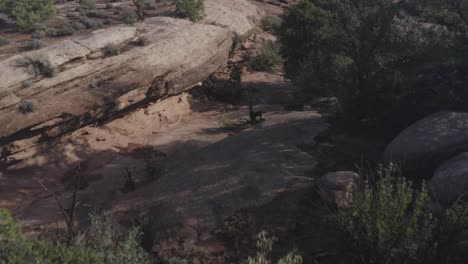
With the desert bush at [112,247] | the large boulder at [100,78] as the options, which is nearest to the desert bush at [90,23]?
the large boulder at [100,78]

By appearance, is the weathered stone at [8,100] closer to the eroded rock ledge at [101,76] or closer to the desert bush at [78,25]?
the eroded rock ledge at [101,76]

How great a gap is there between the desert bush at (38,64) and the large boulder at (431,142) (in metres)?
12.1

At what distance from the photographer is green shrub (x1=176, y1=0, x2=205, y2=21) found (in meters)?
21.0

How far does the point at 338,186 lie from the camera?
333 inches

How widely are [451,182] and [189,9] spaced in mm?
16723

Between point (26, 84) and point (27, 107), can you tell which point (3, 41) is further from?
point (27, 107)

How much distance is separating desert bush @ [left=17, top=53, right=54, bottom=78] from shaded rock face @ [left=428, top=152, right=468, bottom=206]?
13230 millimetres

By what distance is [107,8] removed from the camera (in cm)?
2309

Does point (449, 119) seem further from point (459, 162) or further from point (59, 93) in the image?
point (59, 93)

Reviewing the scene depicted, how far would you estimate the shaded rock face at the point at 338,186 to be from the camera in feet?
26.5

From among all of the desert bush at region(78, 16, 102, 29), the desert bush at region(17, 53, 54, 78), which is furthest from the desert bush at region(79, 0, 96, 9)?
the desert bush at region(17, 53, 54, 78)

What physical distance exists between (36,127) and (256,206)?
30.9 feet

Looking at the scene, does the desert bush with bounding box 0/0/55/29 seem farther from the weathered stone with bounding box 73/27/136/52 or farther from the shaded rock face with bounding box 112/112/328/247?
the shaded rock face with bounding box 112/112/328/247

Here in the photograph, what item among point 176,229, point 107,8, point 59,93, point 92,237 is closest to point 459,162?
point 176,229
